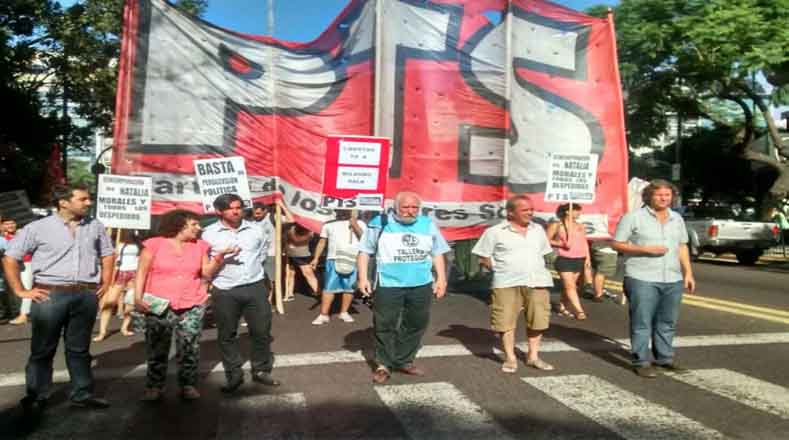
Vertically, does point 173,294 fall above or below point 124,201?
below

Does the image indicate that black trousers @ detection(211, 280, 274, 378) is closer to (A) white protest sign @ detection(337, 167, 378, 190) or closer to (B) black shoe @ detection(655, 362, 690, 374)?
(B) black shoe @ detection(655, 362, 690, 374)

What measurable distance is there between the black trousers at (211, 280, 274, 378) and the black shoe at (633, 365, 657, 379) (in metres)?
3.05

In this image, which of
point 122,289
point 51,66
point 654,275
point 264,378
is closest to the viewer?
point 264,378

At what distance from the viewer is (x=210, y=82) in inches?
457

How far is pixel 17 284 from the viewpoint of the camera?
17.4ft

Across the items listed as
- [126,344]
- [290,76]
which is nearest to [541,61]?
[290,76]

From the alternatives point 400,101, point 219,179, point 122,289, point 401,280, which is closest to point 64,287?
point 401,280

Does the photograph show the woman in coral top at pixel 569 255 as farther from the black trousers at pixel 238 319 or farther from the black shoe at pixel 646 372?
the black trousers at pixel 238 319

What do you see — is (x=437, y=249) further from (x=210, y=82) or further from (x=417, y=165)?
(x=210, y=82)

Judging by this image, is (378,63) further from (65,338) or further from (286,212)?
(65,338)

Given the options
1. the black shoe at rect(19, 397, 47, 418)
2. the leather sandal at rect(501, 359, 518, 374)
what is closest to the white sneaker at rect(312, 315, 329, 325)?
the leather sandal at rect(501, 359, 518, 374)

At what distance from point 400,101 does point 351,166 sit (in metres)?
2.22

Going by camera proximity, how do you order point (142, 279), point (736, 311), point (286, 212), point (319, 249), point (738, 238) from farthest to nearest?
point (738, 238) < point (286, 212) < point (319, 249) < point (736, 311) < point (142, 279)

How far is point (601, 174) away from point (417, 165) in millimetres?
3070
